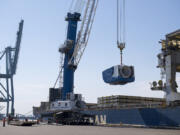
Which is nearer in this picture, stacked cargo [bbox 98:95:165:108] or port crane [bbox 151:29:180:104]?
port crane [bbox 151:29:180:104]

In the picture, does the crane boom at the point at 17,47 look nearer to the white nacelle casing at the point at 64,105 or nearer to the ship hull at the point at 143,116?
the white nacelle casing at the point at 64,105

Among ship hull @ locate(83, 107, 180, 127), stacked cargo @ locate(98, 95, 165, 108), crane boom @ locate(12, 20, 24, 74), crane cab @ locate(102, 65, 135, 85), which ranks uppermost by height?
crane boom @ locate(12, 20, 24, 74)

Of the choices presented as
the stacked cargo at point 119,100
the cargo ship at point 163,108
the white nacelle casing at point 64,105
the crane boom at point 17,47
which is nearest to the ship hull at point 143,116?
the cargo ship at point 163,108

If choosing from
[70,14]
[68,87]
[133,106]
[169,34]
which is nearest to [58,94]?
[68,87]

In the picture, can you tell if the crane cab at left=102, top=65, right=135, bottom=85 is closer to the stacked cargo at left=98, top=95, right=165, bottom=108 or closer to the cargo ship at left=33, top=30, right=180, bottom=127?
the cargo ship at left=33, top=30, right=180, bottom=127

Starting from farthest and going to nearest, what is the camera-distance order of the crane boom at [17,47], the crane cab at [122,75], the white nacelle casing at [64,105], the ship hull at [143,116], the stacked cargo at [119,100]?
the crane boom at [17,47] < the stacked cargo at [119,100] < the white nacelle casing at [64,105] < the crane cab at [122,75] < the ship hull at [143,116]

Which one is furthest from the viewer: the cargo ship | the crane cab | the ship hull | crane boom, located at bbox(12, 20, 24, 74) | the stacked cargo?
crane boom, located at bbox(12, 20, 24, 74)

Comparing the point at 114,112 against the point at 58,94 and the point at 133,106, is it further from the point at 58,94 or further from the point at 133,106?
the point at 58,94

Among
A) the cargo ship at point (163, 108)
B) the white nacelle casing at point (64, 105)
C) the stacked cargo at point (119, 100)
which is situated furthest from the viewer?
the stacked cargo at point (119, 100)

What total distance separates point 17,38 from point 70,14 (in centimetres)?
3672

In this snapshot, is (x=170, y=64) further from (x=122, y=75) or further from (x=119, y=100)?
(x=119, y=100)

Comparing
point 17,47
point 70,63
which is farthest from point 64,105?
point 17,47

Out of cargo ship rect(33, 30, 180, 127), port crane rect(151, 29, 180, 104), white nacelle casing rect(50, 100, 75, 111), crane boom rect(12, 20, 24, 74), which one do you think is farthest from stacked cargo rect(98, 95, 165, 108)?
crane boom rect(12, 20, 24, 74)

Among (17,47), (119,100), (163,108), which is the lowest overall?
(163,108)
